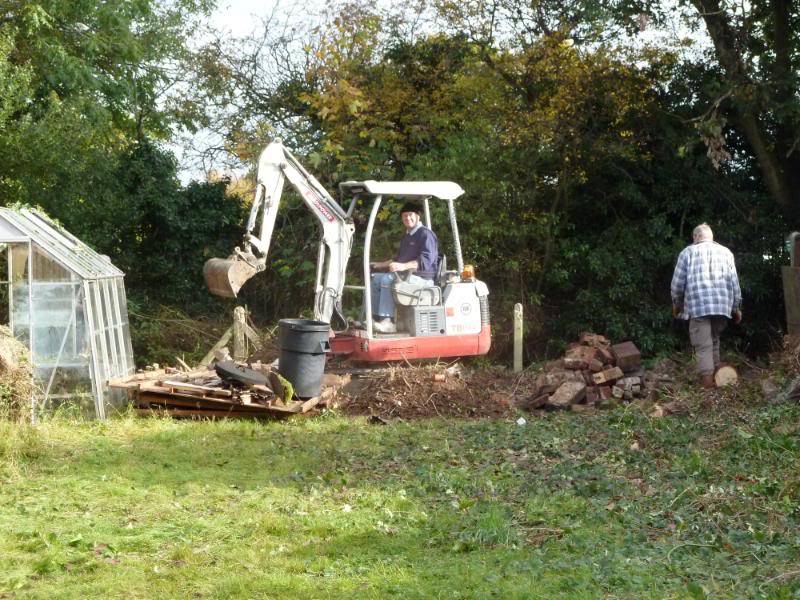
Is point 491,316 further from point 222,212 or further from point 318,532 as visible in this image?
point 318,532

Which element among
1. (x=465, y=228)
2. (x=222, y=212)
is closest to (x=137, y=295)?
(x=222, y=212)

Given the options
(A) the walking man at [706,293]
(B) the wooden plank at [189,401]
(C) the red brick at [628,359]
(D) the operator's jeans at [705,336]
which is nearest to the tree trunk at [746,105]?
(A) the walking man at [706,293]

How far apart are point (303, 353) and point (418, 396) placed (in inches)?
56.8

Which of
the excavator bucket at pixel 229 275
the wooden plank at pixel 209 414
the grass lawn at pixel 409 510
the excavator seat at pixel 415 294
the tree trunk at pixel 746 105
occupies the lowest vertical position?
the grass lawn at pixel 409 510

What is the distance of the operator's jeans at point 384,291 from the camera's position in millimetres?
12523

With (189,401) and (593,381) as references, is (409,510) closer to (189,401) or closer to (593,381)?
(189,401)

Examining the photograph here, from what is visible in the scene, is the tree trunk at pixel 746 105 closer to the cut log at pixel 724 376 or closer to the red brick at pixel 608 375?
the cut log at pixel 724 376

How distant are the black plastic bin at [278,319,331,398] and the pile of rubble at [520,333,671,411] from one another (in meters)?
2.58

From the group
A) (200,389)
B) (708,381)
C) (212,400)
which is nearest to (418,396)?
(212,400)

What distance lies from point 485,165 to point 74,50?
9190 millimetres

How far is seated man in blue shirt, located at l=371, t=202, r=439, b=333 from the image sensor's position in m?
12.4

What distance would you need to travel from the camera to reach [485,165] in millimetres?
16359

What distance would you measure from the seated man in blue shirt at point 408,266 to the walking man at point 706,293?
2.93 meters

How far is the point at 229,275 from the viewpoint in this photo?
11.6 m
